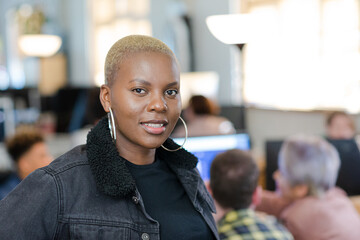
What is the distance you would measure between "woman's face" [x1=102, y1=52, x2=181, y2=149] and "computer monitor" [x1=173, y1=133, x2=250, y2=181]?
128cm

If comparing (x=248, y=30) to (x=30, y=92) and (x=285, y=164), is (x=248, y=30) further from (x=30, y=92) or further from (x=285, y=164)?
(x=30, y=92)

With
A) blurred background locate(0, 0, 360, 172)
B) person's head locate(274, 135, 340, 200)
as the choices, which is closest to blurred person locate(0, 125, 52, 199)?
blurred background locate(0, 0, 360, 172)

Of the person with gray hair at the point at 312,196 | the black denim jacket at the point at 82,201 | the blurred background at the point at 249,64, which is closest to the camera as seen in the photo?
the black denim jacket at the point at 82,201

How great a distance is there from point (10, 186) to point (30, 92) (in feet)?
18.0

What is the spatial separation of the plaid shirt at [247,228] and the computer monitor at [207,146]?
665 millimetres

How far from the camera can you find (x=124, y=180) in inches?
35.9

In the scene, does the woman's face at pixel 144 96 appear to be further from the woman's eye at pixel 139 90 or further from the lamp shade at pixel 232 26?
the lamp shade at pixel 232 26

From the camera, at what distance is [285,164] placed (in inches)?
77.8

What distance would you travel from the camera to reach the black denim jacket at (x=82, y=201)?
82cm

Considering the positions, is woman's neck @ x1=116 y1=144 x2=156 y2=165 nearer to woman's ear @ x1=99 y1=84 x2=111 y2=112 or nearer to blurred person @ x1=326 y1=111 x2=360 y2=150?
woman's ear @ x1=99 y1=84 x2=111 y2=112

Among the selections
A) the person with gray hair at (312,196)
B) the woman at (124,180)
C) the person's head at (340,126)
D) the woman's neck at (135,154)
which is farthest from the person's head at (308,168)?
the person's head at (340,126)

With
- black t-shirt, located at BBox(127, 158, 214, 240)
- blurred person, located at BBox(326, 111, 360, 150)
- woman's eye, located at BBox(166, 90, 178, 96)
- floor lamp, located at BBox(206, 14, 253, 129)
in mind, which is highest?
floor lamp, located at BBox(206, 14, 253, 129)

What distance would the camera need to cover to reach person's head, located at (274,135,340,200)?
6.27 ft

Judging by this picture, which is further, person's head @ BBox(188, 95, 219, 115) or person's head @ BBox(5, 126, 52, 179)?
person's head @ BBox(188, 95, 219, 115)
